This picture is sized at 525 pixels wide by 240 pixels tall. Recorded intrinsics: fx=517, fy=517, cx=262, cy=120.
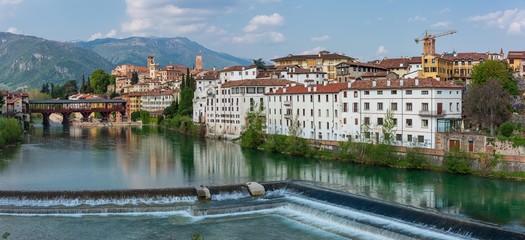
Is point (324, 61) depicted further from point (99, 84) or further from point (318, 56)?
point (99, 84)

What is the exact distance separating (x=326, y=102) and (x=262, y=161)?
810 centimetres

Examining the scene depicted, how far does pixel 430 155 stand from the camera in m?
35.4

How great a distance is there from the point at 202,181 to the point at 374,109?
15.2m

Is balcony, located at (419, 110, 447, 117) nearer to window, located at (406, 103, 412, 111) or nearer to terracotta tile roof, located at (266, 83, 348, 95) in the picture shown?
window, located at (406, 103, 412, 111)

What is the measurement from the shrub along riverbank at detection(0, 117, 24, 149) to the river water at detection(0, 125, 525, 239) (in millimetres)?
1503

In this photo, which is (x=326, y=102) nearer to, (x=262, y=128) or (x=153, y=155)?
(x=262, y=128)

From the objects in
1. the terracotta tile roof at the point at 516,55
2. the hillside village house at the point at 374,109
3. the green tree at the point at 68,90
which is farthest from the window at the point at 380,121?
the green tree at the point at 68,90

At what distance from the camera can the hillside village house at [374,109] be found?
120ft

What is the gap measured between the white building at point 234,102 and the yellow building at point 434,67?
14.9 m

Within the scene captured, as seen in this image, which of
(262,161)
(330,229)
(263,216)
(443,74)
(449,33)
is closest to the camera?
(330,229)

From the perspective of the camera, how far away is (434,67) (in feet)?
183

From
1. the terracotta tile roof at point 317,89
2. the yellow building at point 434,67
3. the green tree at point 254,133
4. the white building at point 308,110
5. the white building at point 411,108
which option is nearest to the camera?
the white building at point 411,108

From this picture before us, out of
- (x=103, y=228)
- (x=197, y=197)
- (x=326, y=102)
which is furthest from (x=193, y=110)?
(x=103, y=228)

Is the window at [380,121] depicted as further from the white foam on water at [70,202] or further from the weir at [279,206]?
the white foam on water at [70,202]
